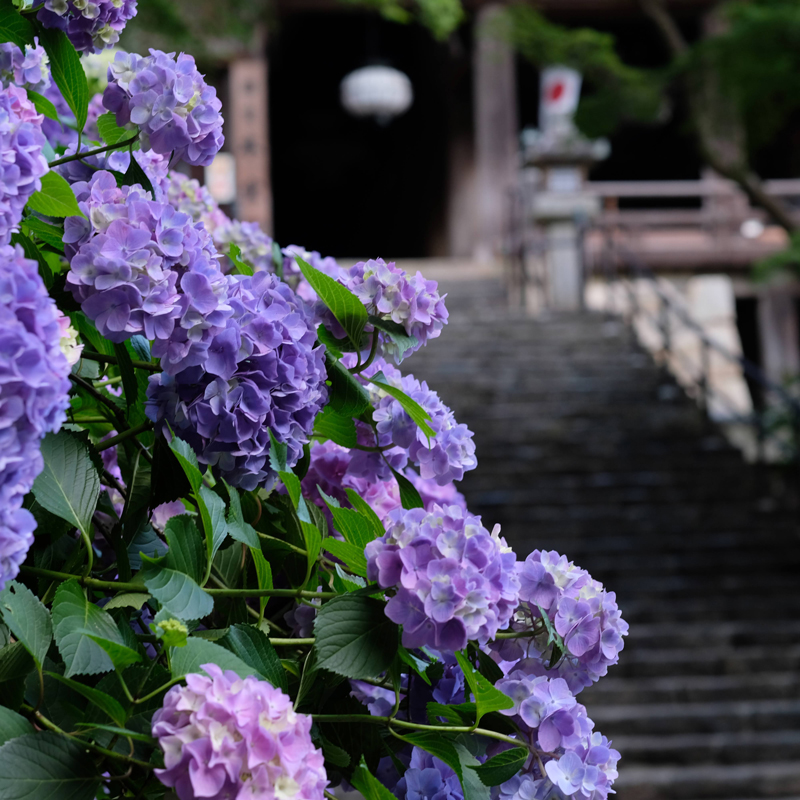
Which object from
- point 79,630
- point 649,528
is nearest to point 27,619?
point 79,630

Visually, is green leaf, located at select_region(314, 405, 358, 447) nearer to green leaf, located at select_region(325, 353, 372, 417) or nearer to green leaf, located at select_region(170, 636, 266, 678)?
green leaf, located at select_region(325, 353, 372, 417)

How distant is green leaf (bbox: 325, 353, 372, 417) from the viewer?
0.79 metres

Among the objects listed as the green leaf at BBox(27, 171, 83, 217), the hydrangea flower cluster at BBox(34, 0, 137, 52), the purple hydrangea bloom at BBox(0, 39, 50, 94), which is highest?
the hydrangea flower cluster at BBox(34, 0, 137, 52)

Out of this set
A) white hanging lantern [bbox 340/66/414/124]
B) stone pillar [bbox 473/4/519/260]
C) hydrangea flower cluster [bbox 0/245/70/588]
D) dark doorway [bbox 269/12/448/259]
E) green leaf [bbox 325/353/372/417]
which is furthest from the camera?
dark doorway [bbox 269/12/448/259]

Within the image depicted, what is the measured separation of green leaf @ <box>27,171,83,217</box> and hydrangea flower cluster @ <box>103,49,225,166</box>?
78mm

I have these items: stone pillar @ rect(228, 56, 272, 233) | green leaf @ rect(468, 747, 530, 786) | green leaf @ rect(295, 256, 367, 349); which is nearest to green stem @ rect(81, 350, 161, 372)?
green leaf @ rect(295, 256, 367, 349)

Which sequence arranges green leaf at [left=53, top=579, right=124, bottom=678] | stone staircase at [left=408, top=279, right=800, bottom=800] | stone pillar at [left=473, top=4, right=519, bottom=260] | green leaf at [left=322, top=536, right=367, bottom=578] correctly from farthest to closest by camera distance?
stone pillar at [left=473, top=4, right=519, bottom=260] → stone staircase at [left=408, top=279, right=800, bottom=800] → green leaf at [left=322, top=536, right=367, bottom=578] → green leaf at [left=53, top=579, right=124, bottom=678]

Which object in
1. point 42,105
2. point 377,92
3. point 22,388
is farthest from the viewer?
point 377,92

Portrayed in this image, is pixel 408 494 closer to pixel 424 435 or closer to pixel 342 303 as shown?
pixel 424 435

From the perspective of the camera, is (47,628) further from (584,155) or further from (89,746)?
(584,155)

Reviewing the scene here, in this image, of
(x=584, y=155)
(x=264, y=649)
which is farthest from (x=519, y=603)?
(x=584, y=155)

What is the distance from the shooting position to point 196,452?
70 centimetres

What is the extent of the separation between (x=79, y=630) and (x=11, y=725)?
0.06 m

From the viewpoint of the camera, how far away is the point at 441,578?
0.62 m
